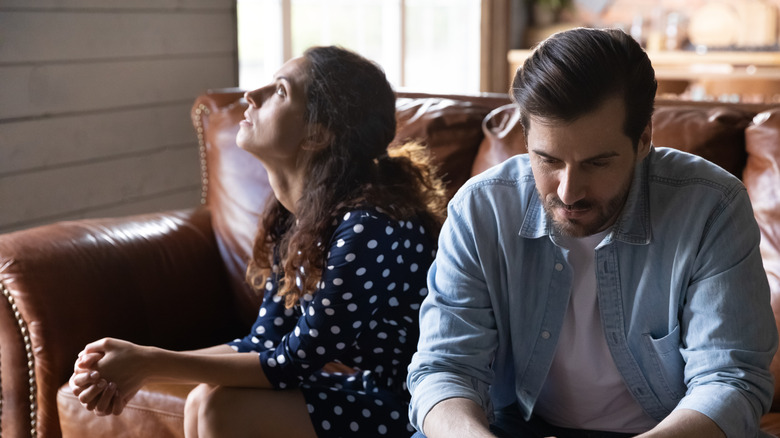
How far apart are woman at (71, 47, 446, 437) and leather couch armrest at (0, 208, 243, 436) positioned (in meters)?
0.29

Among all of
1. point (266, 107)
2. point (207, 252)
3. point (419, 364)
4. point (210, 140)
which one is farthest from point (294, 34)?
point (419, 364)

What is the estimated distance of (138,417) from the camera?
5.48 ft

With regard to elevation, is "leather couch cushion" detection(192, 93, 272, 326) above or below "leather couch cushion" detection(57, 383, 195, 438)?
above

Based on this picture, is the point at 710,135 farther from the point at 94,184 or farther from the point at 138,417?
the point at 94,184

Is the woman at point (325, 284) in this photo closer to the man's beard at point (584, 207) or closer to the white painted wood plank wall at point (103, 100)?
the man's beard at point (584, 207)

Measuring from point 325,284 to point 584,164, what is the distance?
541mm

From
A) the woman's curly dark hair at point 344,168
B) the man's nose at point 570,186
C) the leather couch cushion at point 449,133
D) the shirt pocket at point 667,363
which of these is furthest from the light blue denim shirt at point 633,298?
the leather couch cushion at point 449,133

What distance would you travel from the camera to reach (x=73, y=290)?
1.79 metres

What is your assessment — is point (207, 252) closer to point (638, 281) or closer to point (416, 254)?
point (416, 254)

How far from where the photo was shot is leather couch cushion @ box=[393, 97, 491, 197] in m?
1.99

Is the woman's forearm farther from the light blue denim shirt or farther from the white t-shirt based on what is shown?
the white t-shirt

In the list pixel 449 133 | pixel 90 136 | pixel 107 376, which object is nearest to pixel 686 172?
pixel 449 133

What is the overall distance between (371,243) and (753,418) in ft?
2.16

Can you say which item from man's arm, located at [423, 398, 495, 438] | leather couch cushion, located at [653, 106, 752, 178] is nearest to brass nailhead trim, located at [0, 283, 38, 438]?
man's arm, located at [423, 398, 495, 438]
